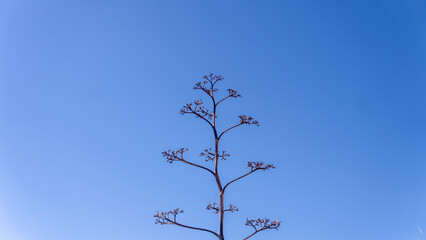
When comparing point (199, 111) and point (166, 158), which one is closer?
point (166, 158)

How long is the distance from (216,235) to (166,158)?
92.7 inches

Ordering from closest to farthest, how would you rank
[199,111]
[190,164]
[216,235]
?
1. [216,235]
2. [190,164]
3. [199,111]

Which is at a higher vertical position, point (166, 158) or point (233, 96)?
point (233, 96)

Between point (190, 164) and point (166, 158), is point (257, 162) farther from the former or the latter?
point (166, 158)

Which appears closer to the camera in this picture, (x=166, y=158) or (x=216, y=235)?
(x=216, y=235)

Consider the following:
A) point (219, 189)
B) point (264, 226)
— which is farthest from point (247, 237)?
point (219, 189)

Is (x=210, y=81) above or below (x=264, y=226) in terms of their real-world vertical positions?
above

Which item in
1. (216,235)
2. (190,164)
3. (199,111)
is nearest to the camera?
(216,235)

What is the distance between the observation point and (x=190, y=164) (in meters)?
8.54

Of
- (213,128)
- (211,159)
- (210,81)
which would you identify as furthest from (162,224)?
(210,81)

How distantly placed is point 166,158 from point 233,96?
261 centimetres

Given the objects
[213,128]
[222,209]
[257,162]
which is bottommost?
[222,209]

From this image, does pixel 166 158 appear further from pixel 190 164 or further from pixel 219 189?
pixel 219 189

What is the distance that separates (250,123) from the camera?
9.04 meters
